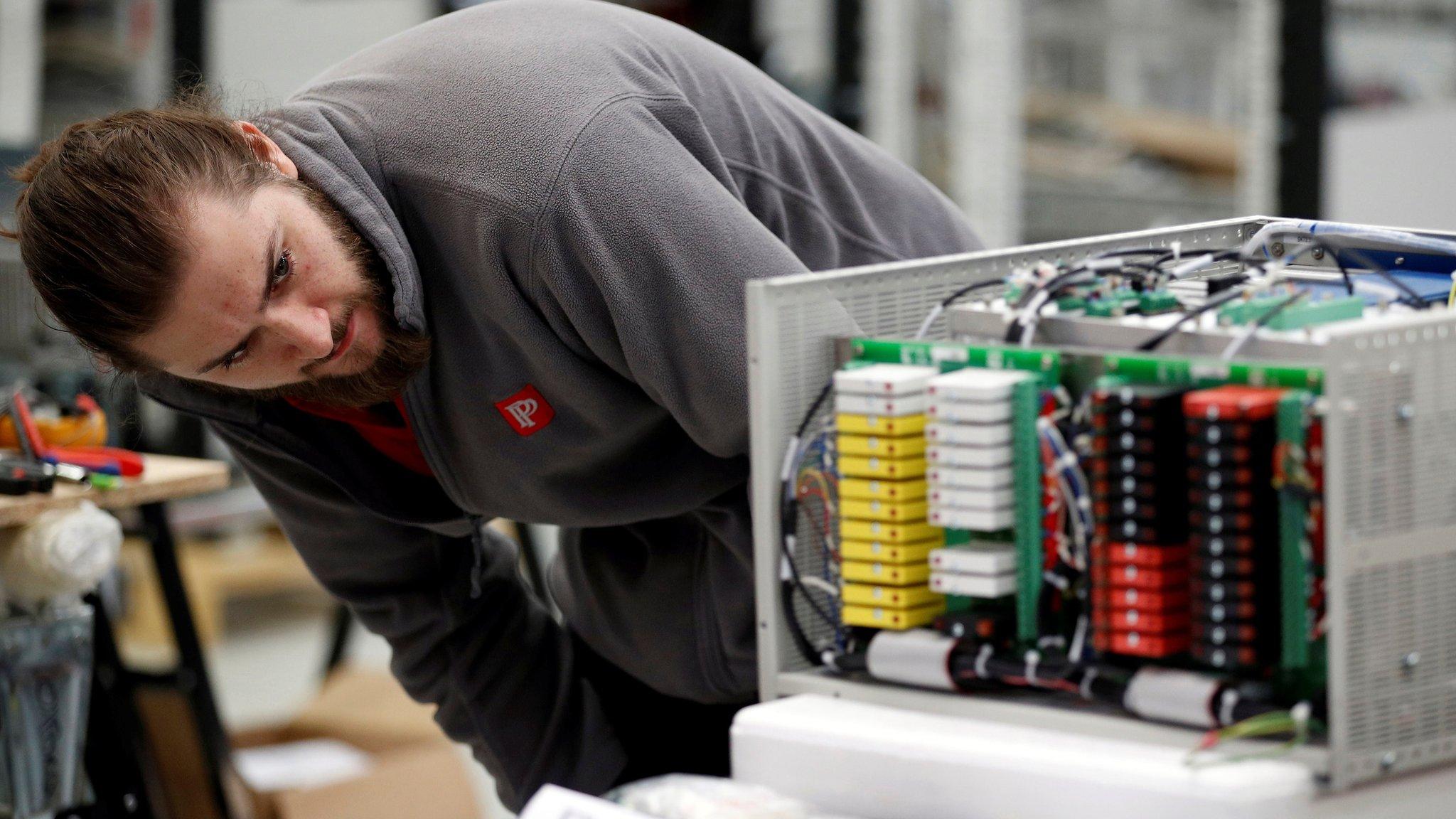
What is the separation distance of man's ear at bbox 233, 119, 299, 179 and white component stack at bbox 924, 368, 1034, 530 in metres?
0.61

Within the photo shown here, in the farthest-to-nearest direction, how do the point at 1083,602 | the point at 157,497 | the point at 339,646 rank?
the point at 339,646, the point at 157,497, the point at 1083,602

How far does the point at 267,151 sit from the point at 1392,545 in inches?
35.8

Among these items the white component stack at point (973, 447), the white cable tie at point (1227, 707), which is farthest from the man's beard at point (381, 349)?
the white cable tie at point (1227, 707)

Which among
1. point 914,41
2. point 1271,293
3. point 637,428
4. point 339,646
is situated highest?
point 914,41

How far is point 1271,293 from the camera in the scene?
103 centimetres

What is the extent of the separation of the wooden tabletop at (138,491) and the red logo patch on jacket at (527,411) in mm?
733

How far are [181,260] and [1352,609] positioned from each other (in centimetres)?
86

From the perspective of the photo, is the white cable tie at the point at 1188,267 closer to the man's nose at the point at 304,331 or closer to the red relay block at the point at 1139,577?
the red relay block at the point at 1139,577

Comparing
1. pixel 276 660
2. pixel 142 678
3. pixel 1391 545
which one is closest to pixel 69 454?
pixel 142 678

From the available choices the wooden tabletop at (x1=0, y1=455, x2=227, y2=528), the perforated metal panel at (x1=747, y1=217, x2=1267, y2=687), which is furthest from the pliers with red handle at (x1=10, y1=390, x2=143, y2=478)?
the perforated metal panel at (x1=747, y1=217, x2=1267, y2=687)

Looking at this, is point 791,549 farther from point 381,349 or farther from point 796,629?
point 381,349

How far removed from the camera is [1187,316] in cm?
102

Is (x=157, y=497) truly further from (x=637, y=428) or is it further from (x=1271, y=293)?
(x=1271, y=293)

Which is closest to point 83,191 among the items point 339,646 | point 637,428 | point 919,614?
point 637,428
